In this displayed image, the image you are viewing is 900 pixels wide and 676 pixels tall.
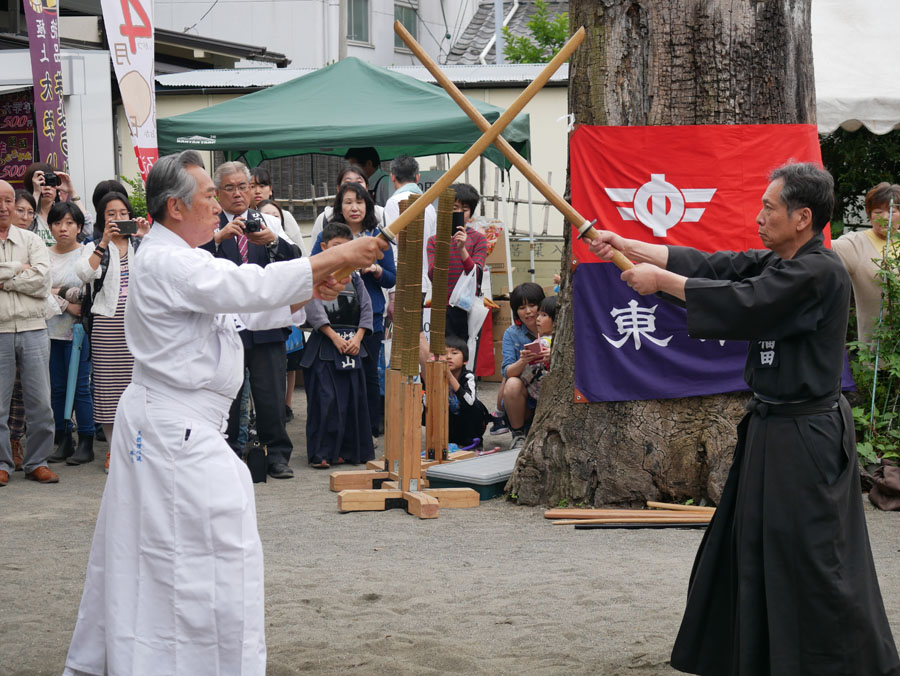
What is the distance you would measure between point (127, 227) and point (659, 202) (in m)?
3.53

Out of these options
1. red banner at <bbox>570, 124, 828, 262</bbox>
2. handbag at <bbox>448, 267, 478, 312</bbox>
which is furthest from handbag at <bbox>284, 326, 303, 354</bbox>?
red banner at <bbox>570, 124, 828, 262</bbox>

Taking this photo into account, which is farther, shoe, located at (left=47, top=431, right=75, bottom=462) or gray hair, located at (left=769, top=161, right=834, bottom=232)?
shoe, located at (left=47, top=431, right=75, bottom=462)

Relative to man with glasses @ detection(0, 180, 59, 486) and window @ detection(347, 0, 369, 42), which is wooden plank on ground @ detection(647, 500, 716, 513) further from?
window @ detection(347, 0, 369, 42)

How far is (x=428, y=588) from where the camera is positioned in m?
5.01

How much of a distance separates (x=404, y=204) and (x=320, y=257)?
3414 millimetres

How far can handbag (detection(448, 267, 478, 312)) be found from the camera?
8.73 m

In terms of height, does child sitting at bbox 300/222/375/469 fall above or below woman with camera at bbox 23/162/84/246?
below

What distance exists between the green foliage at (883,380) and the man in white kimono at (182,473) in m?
4.87

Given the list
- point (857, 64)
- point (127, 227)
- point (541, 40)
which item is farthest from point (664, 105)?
point (541, 40)

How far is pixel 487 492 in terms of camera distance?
6.78 m

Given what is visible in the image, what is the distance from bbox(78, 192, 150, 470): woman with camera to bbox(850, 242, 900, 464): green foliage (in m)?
4.90

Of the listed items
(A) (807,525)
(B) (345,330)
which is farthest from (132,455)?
(B) (345,330)

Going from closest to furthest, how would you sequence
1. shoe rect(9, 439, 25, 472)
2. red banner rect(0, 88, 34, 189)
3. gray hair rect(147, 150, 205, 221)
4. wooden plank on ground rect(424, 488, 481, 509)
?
gray hair rect(147, 150, 205, 221), wooden plank on ground rect(424, 488, 481, 509), shoe rect(9, 439, 25, 472), red banner rect(0, 88, 34, 189)

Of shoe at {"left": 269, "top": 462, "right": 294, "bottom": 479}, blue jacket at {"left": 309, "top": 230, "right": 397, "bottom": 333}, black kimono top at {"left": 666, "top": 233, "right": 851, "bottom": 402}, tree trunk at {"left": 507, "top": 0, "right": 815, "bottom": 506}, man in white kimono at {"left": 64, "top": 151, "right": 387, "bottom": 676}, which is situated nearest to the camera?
man in white kimono at {"left": 64, "top": 151, "right": 387, "bottom": 676}
